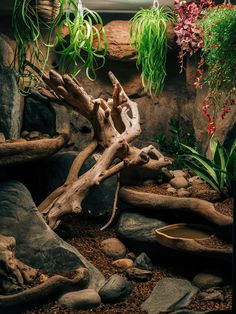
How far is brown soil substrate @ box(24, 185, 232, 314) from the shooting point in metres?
3.36

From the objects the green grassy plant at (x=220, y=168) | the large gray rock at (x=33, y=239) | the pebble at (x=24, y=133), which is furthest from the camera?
the pebble at (x=24, y=133)

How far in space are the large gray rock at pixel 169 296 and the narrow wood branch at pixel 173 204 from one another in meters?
0.52

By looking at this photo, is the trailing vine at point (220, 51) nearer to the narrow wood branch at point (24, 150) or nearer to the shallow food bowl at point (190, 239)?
the shallow food bowl at point (190, 239)

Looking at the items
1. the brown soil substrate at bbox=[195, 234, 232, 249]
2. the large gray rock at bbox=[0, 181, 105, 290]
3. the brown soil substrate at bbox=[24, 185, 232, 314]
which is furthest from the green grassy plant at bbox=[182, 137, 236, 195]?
the large gray rock at bbox=[0, 181, 105, 290]

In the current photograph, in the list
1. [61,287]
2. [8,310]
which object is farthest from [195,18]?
[8,310]

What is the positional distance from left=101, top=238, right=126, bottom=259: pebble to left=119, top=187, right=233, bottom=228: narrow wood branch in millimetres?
355

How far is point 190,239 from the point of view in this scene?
3.82 meters

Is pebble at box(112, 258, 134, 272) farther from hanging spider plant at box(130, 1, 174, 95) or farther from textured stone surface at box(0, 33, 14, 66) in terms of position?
textured stone surface at box(0, 33, 14, 66)

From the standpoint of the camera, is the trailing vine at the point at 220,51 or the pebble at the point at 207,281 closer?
the pebble at the point at 207,281

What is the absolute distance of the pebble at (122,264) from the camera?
4034 mm

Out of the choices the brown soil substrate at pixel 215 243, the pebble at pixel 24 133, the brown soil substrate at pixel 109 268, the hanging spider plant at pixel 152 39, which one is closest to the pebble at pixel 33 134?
the pebble at pixel 24 133

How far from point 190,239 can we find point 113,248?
74cm

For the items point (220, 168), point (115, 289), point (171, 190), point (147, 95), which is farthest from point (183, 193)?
point (147, 95)

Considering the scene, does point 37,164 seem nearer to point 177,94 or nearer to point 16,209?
point 16,209
